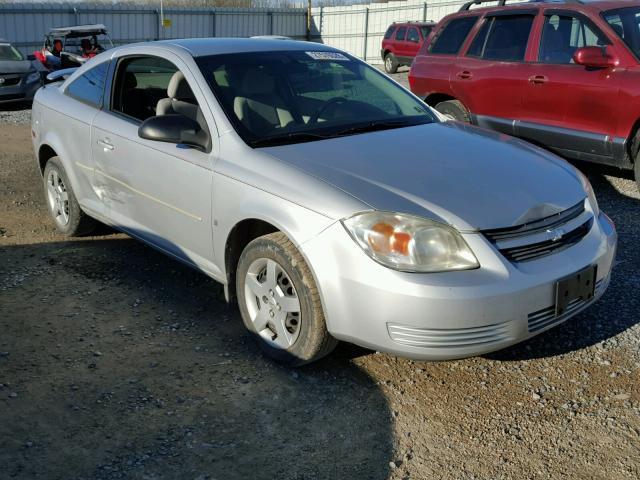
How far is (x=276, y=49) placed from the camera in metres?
4.65

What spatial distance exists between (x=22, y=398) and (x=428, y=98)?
20.5 feet

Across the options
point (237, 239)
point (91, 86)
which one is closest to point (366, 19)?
point (91, 86)

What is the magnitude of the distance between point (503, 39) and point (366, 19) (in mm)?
24521

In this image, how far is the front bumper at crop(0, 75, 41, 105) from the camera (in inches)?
571

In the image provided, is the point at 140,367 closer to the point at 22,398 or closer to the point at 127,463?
the point at 22,398

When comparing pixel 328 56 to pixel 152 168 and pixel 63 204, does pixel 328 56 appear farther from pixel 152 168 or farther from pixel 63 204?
pixel 63 204

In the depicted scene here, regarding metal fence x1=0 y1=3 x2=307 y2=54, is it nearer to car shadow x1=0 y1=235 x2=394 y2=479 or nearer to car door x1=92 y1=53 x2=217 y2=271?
car door x1=92 y1=53 x2=217 y2=271

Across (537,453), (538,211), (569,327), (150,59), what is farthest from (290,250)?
(150,59)

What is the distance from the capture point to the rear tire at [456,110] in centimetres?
799

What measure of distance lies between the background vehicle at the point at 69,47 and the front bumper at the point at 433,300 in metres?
15.4

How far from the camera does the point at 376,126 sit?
4281 mm

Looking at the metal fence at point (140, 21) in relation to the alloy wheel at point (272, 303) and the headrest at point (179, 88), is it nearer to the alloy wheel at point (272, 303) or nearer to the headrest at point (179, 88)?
the headrest at point (179, 88)

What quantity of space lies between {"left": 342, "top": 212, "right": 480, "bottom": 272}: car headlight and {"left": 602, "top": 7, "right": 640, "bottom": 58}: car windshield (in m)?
4.40

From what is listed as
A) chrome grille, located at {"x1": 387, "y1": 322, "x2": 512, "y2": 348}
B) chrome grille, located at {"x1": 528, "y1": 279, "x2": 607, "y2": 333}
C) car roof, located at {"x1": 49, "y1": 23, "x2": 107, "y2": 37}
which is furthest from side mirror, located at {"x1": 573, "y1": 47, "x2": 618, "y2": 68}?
car roof, located at {"x1": 49, "y1": 23, "x2": 107, "y2": 37}
